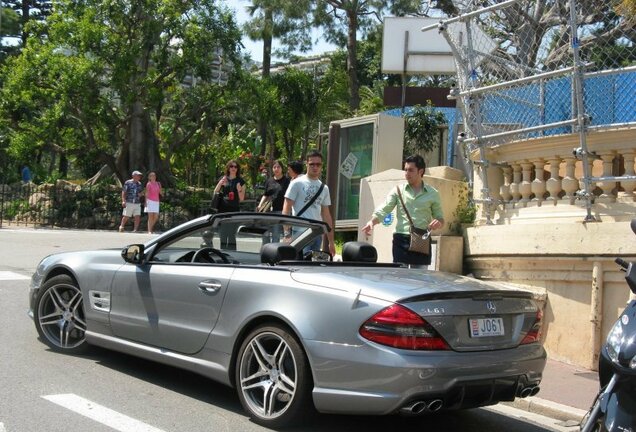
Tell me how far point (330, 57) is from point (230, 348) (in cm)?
3492

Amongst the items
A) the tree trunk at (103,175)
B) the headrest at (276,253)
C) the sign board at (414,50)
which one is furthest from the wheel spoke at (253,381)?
the tree trunk at (103,175)

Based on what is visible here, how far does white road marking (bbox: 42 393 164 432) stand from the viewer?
458 cm

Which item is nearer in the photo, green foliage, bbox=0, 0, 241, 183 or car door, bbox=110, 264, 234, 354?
car door, bbox=110, 264, 234, 354

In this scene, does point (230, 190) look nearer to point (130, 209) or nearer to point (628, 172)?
point (628, 172)

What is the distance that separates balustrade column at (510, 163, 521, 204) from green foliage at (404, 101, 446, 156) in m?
6.43

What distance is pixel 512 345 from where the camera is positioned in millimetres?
4703

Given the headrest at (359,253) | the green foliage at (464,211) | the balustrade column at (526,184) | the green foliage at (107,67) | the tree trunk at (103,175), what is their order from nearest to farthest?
the headrest at (359,253), the balustrade column at (526,184), the green foliage at (464,211), the green foliage at (107,67), the tree trunk at (103,175)

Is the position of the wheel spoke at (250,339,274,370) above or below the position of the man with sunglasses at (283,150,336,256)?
below

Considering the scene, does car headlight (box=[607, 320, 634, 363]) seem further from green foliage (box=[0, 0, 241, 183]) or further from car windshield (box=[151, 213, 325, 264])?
green foliage (box=[0, 0, 241, 183])

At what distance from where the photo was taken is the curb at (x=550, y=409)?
18.3 ft

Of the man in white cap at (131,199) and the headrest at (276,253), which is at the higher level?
the man in white cap at (131,199)

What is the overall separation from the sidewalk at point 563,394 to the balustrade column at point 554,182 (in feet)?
A: 5.69

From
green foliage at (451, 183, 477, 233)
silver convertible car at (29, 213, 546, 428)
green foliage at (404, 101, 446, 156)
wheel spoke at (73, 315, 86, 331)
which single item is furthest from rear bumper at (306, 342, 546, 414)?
green foliage at (404, 101, 446, 156)

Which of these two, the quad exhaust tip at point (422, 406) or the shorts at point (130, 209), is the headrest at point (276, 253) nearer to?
the quad exhaust tip at point (422, 406)
